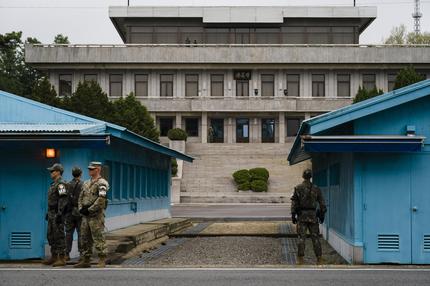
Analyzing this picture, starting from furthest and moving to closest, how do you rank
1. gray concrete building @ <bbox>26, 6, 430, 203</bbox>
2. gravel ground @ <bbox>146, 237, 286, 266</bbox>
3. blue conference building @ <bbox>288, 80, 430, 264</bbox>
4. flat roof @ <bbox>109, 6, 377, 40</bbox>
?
1. flat roof @ <bbox>109, 6, 377, 40</bbox>
2. gray concrete building @ <bbox>26, 6, 430, 203</bbox>
3. gravel ground @ <bbox>146, 237, 286, 266</bbox>
4. blue conference building @ <bbox>288, 80, 430, 264</bbox>

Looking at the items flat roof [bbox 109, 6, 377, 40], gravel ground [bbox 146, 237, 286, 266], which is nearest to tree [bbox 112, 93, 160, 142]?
flat roof [bbox 109, 6, 377, 40]

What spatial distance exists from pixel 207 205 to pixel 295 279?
33.1 m

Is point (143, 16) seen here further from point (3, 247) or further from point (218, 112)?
point (3, 247)

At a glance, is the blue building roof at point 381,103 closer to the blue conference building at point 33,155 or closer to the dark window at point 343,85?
the blue conference building at point 33,155

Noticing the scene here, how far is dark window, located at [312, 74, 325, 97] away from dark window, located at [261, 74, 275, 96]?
371 centimetres

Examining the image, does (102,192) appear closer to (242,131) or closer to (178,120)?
(178,120)

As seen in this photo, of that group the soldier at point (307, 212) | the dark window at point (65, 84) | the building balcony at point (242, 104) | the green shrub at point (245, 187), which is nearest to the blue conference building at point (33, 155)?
the soldier at point (307, 212)

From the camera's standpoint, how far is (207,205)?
45.2 m

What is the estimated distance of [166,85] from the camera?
71.4 m

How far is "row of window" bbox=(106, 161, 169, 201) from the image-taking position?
20.8m

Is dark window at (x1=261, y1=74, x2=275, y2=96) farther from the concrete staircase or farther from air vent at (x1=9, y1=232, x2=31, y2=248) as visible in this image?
air vent at (x1=9, y1=232, x2=31, y2=248)

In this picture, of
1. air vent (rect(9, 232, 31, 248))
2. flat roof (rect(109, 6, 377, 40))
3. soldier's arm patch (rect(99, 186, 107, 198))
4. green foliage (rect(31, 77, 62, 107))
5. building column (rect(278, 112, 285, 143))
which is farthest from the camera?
flat roof (rect(109, 6, 377, 40))

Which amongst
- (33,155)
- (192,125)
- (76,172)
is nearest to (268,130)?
(192,125)

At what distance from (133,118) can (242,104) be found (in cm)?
2000
